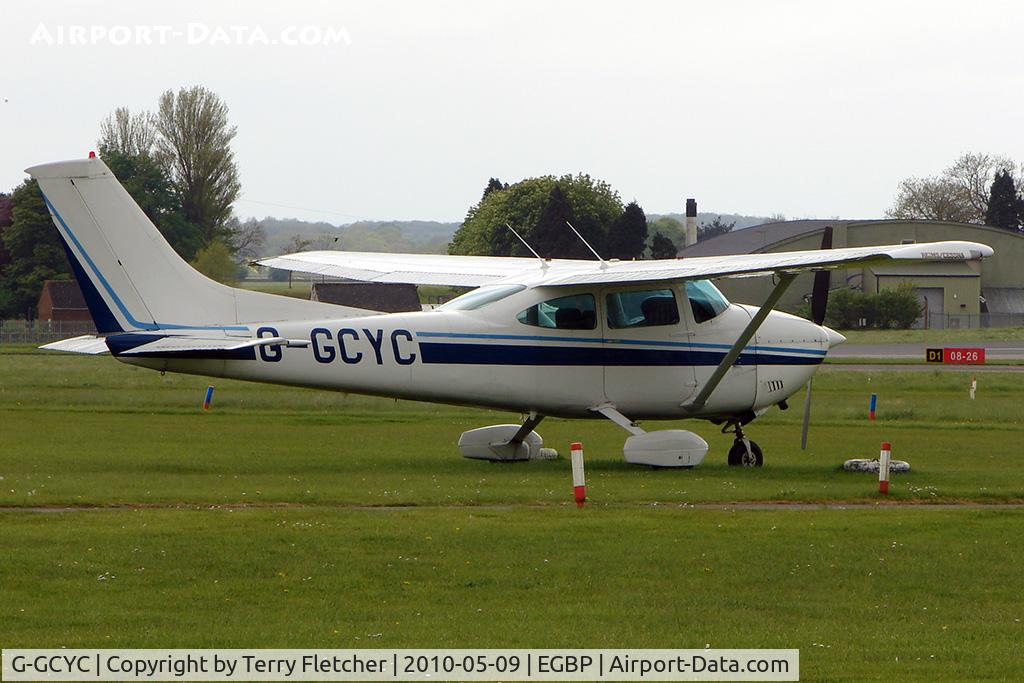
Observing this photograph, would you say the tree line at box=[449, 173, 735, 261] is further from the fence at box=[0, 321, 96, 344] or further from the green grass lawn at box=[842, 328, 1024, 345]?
the fence at box=[0, 321, 96, 344]

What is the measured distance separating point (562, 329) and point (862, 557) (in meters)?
7.54

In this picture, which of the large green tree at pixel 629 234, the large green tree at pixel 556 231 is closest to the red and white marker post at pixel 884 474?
the large green tree at pixel 556 231

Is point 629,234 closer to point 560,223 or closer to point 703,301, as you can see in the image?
point 560,223

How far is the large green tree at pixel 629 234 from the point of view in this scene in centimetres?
9119

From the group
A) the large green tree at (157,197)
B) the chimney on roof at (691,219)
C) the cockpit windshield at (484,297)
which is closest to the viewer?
the cockpit windshield at (484,297)

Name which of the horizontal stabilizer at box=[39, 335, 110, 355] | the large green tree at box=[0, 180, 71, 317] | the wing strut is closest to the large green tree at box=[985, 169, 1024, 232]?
the large green tree at box=[0, 180, 71, 317]

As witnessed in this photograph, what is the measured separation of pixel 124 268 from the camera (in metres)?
17.0

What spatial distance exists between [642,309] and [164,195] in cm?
7098

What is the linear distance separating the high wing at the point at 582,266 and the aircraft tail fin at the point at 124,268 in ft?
12.3

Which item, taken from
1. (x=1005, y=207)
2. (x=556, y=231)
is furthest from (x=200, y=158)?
(x=1005, y=207)

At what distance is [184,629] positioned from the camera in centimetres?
911

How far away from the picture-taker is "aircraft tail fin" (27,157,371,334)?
16594 mm

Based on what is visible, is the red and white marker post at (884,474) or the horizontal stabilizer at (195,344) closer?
the red and white marker post at (884,474)

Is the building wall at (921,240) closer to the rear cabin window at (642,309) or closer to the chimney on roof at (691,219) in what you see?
the chimney on roof at (691,219)
